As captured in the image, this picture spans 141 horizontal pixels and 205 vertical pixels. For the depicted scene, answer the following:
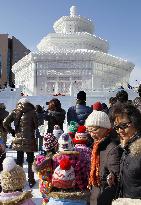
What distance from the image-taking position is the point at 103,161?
12.9 feet

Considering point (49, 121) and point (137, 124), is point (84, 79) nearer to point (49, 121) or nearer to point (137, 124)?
point (49, 121)

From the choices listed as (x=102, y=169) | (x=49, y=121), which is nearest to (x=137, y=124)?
(x=102, y=169)

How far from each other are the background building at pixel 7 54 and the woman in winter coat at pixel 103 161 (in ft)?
144

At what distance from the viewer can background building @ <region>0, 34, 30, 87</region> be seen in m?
48.6

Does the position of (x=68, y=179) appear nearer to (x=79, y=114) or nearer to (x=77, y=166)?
(x=77, y=166)

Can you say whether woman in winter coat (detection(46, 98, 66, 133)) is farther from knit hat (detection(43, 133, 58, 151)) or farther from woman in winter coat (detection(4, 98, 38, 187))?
knit hat (detection(43, 133, 58, 151))

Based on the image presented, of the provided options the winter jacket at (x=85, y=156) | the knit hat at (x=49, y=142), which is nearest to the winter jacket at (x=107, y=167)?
the winter jacket at (x=85, y=156)

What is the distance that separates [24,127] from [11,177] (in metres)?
3.22

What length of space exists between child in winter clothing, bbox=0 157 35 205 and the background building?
144 feet

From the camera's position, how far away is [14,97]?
981 inches

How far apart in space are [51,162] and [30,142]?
104 inches

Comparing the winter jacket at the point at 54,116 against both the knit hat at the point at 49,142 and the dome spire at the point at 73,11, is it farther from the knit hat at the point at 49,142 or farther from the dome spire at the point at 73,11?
the dome spire at the point at 73,11

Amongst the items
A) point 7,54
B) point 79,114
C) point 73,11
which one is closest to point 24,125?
point 79,114

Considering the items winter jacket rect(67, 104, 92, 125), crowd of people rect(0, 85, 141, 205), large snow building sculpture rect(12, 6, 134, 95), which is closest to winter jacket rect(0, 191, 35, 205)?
crowd of people rect(0, 85, 141, 205)
